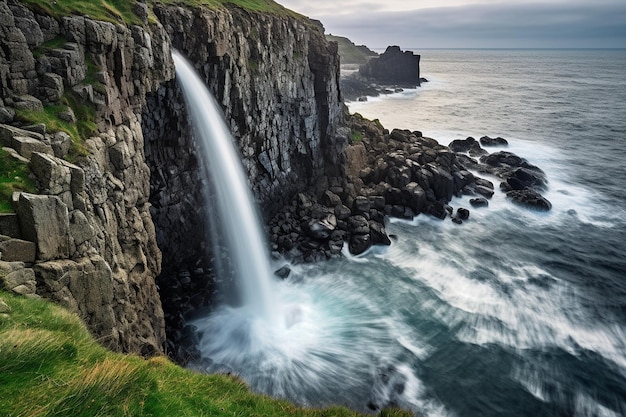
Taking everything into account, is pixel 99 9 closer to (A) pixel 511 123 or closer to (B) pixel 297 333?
(B) pixel 297 333

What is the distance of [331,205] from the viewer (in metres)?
43.5

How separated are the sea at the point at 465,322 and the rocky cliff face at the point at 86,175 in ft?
31.5

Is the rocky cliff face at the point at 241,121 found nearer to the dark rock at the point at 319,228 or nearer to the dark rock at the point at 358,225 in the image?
the dark rock at the point at 319,228

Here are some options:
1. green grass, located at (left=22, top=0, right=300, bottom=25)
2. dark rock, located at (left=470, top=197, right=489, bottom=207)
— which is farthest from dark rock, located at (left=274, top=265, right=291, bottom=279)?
dark rock, located at (left=470, top=197, right=489, bottom=207)

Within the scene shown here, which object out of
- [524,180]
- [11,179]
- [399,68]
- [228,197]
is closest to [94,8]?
[11,179]

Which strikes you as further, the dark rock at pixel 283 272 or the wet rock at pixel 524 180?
the wet rock at pixel 524 180

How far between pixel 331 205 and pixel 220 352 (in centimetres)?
2266

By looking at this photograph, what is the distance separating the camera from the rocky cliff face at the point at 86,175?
37.8ft

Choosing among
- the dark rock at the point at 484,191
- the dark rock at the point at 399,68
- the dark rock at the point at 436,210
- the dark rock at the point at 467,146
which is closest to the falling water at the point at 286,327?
the dark rock at the point at 436,210

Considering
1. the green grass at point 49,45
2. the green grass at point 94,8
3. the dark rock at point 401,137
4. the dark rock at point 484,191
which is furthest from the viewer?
the dark rock at point 401,137

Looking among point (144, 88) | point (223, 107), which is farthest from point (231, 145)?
point (144, 88)

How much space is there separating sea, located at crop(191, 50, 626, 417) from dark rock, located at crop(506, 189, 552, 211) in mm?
1248

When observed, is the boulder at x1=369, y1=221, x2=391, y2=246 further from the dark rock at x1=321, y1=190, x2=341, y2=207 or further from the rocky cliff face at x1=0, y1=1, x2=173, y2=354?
the rocky cliff face at x1=0, y1=1, x2=173, y2=354

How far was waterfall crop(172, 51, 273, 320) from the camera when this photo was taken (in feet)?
98.2
